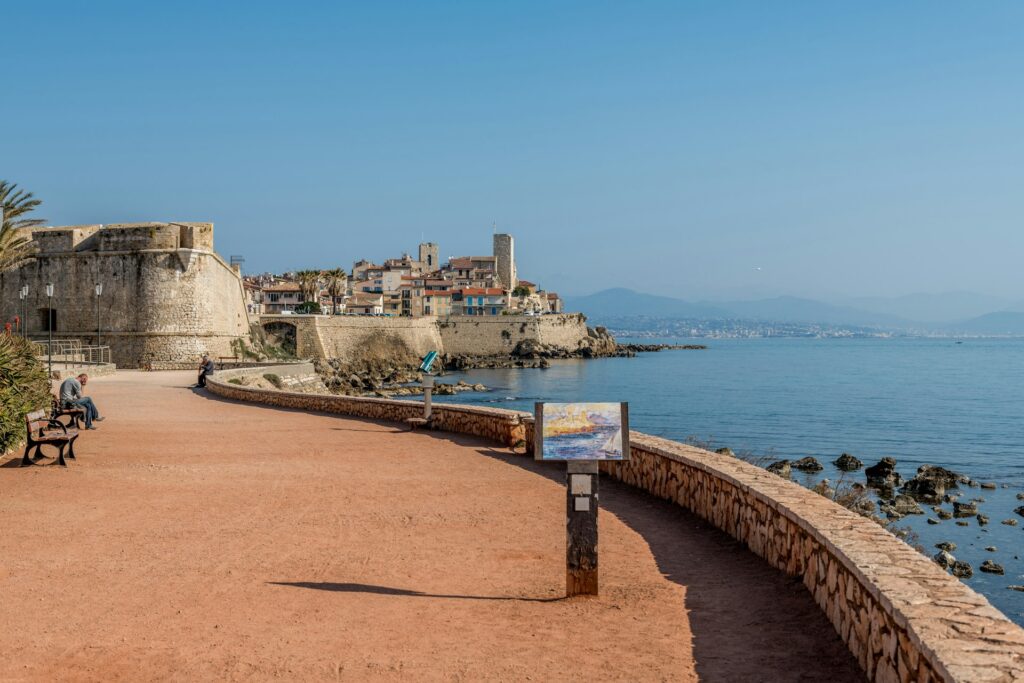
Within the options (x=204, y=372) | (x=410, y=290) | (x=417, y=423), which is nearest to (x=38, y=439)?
(x=417, y=423)

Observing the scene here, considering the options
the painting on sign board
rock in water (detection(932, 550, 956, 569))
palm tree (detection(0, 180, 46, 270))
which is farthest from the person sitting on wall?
the painting on sign board

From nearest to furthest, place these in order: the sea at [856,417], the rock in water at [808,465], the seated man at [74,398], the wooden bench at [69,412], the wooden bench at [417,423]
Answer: the wooden bench at [69,412] < the seated man at [74,398] < the wooden bench at [417,423] < the sea at [856,417] < the rock in water at [808,465]

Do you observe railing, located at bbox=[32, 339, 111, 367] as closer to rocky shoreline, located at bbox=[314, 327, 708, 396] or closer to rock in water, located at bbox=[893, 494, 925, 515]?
rocky shoreline, located at bbox=[314, 327, 708, 396]

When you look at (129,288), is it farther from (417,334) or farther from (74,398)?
(417,334)

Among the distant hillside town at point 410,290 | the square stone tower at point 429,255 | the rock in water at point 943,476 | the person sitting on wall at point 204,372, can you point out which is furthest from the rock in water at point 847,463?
the square stone tower at point 429,255

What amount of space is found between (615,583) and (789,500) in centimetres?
156

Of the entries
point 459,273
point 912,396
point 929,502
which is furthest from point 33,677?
point 459,273

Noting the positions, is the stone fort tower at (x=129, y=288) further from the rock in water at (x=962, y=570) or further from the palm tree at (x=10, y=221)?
the rock in water at (x=962, y=570)

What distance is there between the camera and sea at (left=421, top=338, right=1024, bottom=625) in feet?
63.9

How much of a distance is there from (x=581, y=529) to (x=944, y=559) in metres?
12.2

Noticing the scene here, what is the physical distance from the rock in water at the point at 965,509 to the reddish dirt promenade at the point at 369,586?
13445mm

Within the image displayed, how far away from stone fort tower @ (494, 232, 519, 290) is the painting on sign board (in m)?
140

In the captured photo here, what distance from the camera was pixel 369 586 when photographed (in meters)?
6.95

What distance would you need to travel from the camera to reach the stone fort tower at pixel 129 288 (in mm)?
47812
